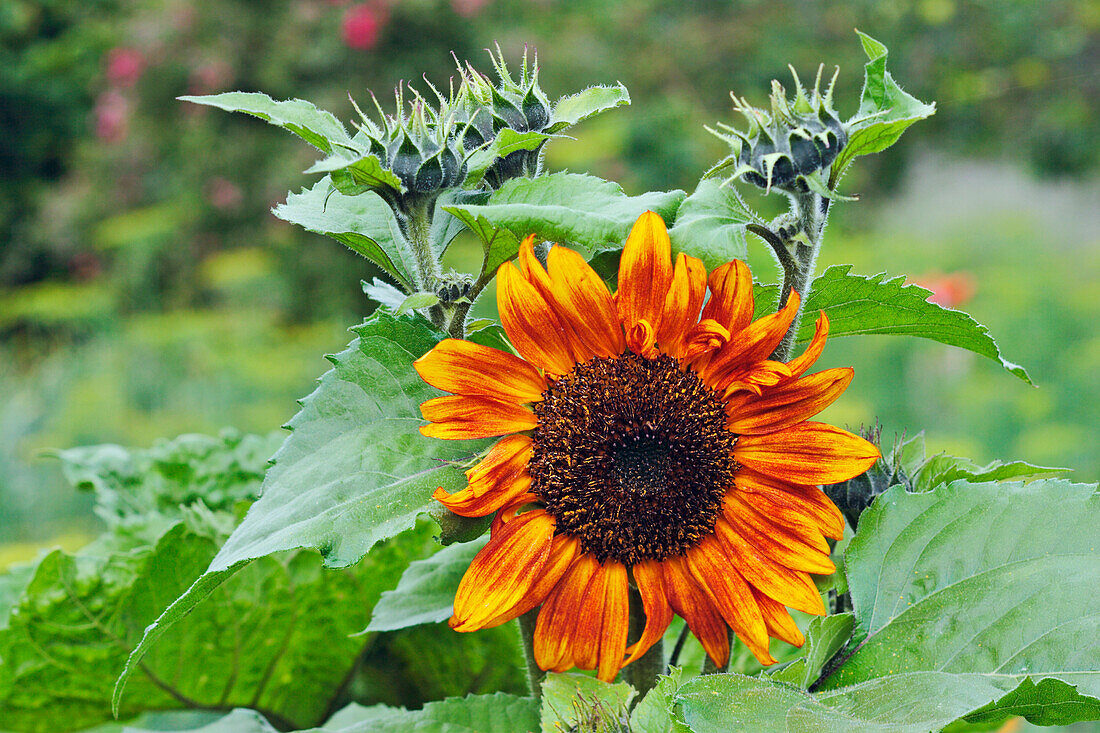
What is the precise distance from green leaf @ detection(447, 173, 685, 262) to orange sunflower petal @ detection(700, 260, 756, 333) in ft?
0.12

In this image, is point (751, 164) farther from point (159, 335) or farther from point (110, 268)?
point (110, 268)

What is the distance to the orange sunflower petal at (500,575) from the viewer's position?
17.2 inches

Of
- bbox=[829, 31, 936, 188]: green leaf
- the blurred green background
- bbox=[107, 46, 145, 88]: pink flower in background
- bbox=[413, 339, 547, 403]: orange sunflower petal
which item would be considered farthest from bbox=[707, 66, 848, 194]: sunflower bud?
bbox=[107, 46, 145, 88]: pink flower in background

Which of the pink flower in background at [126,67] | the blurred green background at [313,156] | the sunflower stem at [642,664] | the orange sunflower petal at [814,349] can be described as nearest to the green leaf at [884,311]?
the orange sunflower petal at [814,349]

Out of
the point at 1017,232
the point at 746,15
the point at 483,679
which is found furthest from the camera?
the point at 746,15

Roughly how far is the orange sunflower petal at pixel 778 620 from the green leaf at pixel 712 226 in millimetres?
141

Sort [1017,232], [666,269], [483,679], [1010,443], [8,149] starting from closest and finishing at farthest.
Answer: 1. [666,269]
2. [483,679]
3. [1010,443]
4. [1017,232]
5. [8,149]

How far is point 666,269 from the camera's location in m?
0.42

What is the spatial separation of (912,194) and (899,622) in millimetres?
5314

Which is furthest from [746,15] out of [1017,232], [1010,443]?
[1010,443]

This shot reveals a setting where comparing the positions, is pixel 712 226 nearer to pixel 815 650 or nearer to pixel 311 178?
pixel 815 650

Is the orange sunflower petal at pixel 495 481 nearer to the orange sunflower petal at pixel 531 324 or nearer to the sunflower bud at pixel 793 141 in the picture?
the orange sunflower petal at pixel 531 324

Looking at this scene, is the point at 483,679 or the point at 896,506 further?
the point at 483,679

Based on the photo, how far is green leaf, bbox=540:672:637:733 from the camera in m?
0.44
